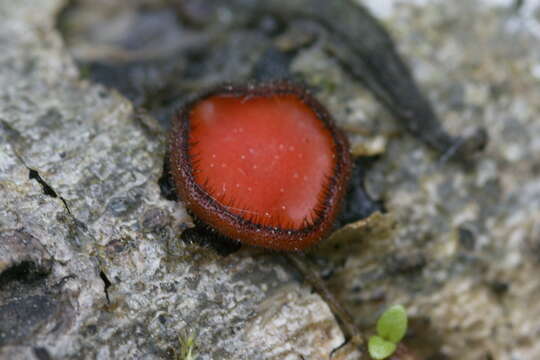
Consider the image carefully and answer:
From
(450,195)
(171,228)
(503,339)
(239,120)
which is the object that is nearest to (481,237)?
(450,195)

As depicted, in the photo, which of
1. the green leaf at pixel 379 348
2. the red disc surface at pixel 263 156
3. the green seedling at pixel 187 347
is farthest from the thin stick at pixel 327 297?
the green seedling at pixel 187 347

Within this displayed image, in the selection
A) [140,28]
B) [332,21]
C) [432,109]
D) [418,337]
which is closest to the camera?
[418,337]

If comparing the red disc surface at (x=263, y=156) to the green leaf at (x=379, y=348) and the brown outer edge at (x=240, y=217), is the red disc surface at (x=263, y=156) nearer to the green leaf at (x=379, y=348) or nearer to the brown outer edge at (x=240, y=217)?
the brown outer edge at (x=240, y=217)

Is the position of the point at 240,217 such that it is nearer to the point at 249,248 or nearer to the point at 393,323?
the point at 249,248

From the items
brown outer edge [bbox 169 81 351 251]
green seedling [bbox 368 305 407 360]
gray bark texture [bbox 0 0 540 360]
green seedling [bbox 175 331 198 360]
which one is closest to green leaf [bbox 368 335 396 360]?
green seedling [bbox 368 305 407 360]

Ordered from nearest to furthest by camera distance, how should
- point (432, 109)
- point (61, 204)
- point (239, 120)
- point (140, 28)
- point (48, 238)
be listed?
point (48, 238) < point (61, 204) < point (239, 120) < point (432, 109) < point (140, 28)

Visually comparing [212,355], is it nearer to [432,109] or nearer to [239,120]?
[239,120]

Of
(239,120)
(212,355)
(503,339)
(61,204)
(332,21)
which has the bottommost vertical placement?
(503,339)

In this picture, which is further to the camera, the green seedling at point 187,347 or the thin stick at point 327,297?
the thin stick at point 327,297
